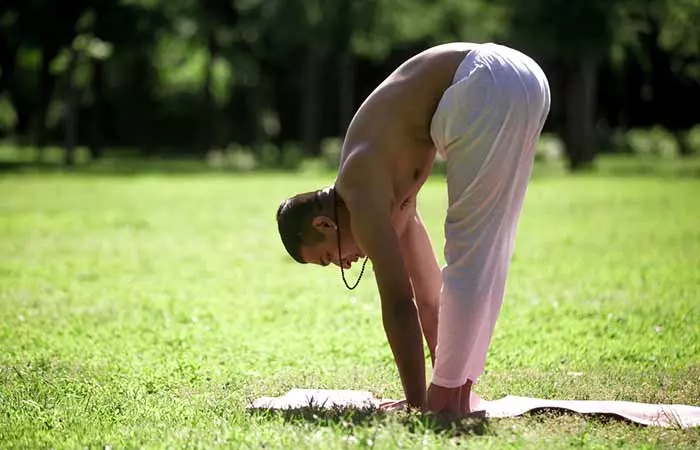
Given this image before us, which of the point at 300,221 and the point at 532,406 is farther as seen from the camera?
the point at 532,406

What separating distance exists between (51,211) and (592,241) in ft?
35.3

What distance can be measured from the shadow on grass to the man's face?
766mm

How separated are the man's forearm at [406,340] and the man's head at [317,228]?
443mm

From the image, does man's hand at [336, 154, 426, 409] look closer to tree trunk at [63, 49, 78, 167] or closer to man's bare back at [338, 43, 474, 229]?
man's bare back at [338, 43, 474, 229]

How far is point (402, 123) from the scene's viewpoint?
6.31m

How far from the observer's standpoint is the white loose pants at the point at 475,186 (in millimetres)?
6250

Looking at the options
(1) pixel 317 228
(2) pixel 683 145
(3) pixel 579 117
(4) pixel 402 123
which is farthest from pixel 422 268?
(2) pixel 683 145

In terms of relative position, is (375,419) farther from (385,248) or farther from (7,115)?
(7,115)

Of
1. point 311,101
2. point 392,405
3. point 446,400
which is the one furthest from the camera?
point 311,101

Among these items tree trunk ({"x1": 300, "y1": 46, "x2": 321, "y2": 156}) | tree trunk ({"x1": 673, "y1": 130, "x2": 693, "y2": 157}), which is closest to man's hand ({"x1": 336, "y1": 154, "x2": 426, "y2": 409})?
tree trunk ({"x1": 300, "y1": 46, "x2": 321, "y2": 156})

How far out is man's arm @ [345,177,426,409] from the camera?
6.11 metres

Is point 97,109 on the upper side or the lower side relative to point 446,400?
lower

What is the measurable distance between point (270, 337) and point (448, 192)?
376 cm

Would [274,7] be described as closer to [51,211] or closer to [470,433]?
[51,211]
